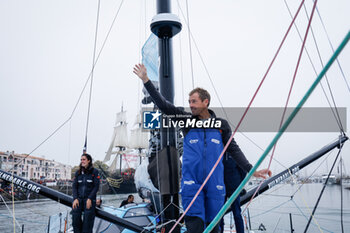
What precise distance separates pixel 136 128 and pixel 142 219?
60296mm

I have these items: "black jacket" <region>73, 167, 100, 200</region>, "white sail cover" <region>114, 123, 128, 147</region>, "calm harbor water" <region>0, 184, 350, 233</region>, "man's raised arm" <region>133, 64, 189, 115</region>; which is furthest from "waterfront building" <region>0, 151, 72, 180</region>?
"man's raised arm" <region>133, 64, 189, 115</region>

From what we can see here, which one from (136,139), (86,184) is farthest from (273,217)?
(136,139)

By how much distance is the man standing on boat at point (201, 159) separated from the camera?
189 cm

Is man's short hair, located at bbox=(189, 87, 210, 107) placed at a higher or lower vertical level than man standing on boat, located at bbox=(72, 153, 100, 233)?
higher

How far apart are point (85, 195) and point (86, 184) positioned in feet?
0.71

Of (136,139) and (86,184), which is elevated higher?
(136,139)

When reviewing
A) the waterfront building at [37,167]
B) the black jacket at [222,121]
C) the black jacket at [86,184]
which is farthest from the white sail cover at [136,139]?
the black jacket at [222,121]

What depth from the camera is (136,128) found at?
64.8 meters

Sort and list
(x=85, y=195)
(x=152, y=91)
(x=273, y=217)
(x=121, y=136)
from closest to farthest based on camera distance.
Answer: (x=152, y=91)
(x=85, y=195)
(x=273, y=217)
(x=121, y=136)

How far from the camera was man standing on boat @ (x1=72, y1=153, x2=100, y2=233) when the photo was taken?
3789 millimetres

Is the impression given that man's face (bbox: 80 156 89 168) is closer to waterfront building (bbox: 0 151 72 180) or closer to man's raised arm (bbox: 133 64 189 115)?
→ man's raised arm (bbox: 133 64 189 115)

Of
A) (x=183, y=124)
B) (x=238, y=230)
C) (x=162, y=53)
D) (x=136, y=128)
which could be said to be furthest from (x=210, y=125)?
(x=136, y=128)

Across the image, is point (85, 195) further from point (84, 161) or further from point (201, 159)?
point (201, 159)

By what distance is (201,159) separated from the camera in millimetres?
2004
